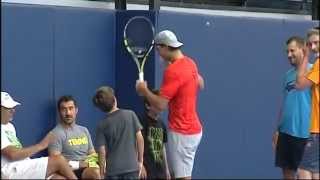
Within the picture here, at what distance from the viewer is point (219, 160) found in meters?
10.3

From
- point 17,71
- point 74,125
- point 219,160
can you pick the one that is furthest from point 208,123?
point 17,71

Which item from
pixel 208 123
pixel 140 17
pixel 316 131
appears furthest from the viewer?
pixel 208 123

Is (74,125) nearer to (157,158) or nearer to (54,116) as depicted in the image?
(54,116)

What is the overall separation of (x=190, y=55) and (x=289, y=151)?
2.11 metres

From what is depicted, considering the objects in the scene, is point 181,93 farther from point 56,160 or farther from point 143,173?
point 56,160

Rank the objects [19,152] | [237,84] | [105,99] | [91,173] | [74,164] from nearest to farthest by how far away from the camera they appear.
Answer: [105,99] < [19,152] < [91,173] < [74,164] < [237,84]

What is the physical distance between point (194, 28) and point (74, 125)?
1.90m

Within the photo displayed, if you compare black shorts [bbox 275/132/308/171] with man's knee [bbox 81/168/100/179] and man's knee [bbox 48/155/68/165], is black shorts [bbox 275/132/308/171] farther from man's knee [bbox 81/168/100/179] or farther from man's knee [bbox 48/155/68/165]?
man's knee [bbox 48/155/68/165]

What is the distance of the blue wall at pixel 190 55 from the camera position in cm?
884

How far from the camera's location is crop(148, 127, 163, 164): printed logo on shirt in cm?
819

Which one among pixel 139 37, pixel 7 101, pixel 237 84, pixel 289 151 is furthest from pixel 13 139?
pixel 237 84

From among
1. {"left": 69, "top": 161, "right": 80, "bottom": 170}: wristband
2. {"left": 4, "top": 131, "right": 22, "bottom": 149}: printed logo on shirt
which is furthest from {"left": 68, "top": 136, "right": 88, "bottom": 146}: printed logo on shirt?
{"left": 4, "top": 131, "right": 22, "bottom": 149}: printed logo on shirt

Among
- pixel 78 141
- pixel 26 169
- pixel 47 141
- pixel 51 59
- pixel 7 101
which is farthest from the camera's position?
pixel 51 59

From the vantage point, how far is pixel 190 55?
9.82m
